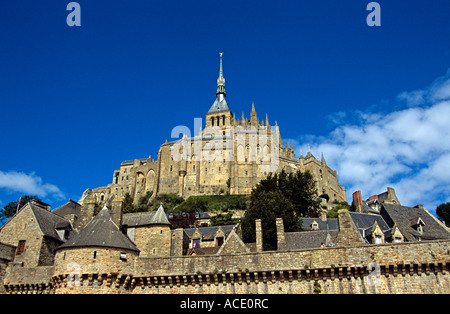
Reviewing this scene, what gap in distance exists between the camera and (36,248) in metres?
33.1

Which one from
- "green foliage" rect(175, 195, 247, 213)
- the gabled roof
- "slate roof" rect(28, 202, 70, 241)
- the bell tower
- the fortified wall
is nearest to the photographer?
the fortified wall

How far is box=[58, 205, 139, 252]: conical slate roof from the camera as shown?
86.5ft

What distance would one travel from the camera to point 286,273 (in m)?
25.6

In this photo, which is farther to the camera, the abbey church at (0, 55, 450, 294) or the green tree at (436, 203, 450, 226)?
the green tree at (436, 203, 450, 226)

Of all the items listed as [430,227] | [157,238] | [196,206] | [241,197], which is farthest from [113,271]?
[241,197]

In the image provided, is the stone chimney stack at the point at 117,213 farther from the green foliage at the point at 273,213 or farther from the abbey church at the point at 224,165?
the abbey church at the point at 224,165

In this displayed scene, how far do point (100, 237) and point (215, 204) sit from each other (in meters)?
71.8

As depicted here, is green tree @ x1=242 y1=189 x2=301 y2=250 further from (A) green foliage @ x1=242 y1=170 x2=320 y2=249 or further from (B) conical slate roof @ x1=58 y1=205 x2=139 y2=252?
(B) conical slate roof @ x1=58 y1=205 x2=139 y2=252

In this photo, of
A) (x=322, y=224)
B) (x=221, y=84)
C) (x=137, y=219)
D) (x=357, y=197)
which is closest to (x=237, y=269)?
(x=137, y=219)

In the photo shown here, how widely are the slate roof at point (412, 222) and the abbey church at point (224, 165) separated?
67.0m

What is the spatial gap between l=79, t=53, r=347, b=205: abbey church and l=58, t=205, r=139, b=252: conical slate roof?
8111cm

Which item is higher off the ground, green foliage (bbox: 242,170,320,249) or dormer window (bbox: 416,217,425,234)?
green foliage (bbox: 242,170,320,249)

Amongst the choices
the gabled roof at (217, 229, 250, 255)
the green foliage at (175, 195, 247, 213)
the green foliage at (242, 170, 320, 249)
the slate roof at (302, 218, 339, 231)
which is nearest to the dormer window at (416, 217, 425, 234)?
the slate roof at (302, 218, 339, 231)
